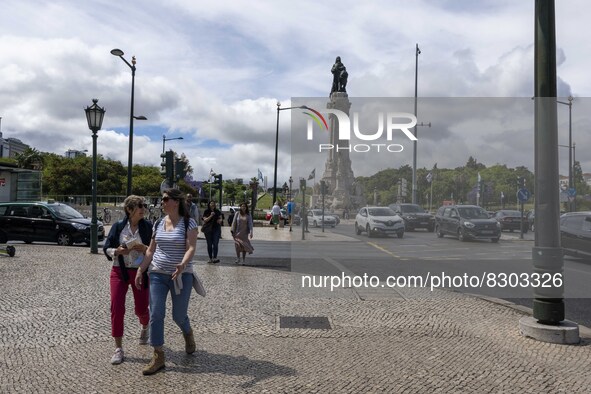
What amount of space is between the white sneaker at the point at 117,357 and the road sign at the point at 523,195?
220 inches

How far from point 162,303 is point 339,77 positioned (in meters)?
17.8

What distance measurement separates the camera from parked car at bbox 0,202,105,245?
18734 millimetres

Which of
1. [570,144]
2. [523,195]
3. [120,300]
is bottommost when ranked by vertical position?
[120,300]

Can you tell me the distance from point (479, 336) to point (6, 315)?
594cm

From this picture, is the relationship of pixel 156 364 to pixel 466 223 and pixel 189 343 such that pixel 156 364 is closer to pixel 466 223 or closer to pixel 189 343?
pixel 189 343

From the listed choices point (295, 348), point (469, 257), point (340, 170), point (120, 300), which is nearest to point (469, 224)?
point (469, 257)

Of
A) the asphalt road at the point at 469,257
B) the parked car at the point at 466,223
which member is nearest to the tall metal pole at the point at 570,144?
the asphalt road at the point at 469,257

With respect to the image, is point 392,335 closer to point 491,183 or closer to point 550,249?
point 550,249

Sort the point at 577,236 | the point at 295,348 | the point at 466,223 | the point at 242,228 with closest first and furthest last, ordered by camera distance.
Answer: the point at 295,348
the point at 466,223
the point at 242,228
the point at 577,236

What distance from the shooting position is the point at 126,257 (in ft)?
17.9

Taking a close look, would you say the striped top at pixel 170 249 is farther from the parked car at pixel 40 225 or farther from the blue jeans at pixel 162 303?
the parked car at pixel 40 225

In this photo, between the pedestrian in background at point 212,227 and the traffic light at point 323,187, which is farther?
the pedestrian in background at point 212,227

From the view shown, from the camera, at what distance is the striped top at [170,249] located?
5.09 meters

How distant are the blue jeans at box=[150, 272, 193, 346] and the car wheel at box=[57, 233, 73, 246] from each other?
14.9 m
